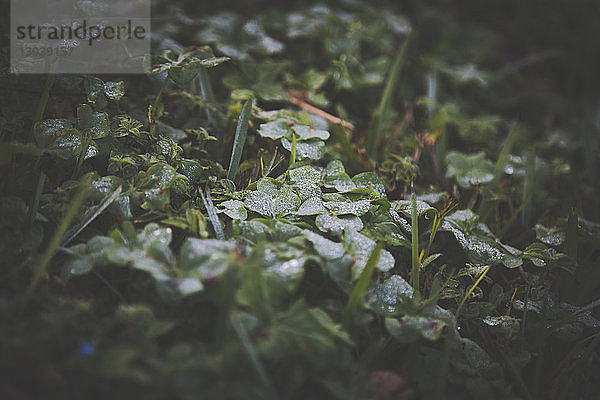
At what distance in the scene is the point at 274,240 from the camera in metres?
1.06

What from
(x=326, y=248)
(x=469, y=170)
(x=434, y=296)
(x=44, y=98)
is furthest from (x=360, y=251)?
(x=44, y=98)

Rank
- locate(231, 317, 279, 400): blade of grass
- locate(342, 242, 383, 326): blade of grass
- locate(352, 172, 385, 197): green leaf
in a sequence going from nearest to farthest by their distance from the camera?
locate(231, 317, 279, 400): blade of grass, locate(342, 242, 383, 326): blade of grass, locate(352, 172, 385, 197): green leaf

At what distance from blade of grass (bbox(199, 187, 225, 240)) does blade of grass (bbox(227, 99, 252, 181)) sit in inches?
5.6

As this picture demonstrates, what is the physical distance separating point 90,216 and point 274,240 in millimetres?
461

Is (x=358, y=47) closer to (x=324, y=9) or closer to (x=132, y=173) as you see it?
(x=324, y=9)

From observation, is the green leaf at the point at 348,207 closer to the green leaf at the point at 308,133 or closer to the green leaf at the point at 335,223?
the green leaf at the point at 335,223

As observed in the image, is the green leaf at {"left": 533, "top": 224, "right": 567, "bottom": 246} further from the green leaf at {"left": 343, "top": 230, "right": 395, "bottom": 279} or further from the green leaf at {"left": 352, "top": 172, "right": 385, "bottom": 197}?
the green leaf at {"left": 343, "top": 230, "right": 395, "bottom": 279}

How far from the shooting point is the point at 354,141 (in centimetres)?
177

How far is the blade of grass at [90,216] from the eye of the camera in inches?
40.3

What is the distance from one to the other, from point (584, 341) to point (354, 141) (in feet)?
3.41

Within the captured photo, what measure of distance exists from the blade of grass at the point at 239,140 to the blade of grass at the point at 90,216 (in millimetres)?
365

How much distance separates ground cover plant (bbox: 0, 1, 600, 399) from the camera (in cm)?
85

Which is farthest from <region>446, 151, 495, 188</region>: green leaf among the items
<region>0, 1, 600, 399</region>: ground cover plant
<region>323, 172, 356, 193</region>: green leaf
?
<region>323, 172, 356, 193</region>: green leaf

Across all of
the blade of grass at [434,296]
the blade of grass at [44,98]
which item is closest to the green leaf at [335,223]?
the blade of grass at [434,296]
